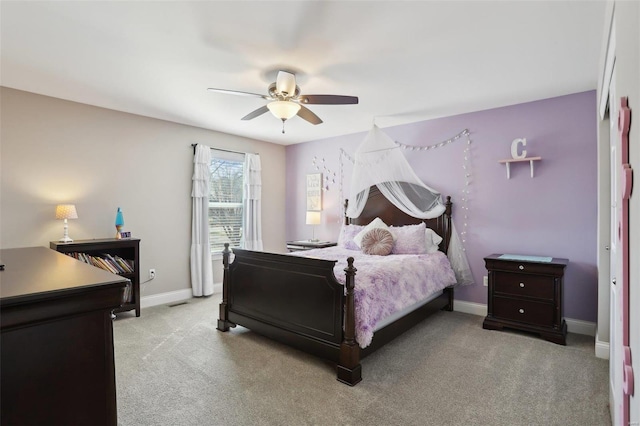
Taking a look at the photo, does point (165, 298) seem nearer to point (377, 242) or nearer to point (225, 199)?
point (225, 199)

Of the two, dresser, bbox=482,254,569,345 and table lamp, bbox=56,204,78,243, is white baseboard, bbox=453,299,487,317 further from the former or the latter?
table lamp, bbox=56,204,78,243

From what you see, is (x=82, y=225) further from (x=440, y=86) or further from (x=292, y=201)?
(x=440, y=86)

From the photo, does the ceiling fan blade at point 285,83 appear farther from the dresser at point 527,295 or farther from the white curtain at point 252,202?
the white curtain at point 252,202

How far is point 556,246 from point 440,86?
215 cm

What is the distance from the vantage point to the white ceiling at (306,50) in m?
2.08

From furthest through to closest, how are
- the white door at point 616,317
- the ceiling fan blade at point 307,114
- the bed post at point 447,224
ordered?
the bed post at point 447,224
the ceiling fan blade at point 307,114
the white door at point 616,317

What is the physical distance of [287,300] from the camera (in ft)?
9.59

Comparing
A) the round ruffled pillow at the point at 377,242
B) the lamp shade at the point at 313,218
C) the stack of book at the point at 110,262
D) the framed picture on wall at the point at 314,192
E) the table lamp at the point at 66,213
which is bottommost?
the stack of book at the point at 110,262

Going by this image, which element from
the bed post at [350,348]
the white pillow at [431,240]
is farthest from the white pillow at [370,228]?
the bed post at [350,348]

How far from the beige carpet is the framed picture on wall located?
8.89 ft

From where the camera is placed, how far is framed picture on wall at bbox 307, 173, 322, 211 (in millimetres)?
5664

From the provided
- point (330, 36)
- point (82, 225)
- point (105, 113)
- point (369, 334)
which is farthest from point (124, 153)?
point (369, 334)

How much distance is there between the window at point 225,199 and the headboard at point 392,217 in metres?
1.84

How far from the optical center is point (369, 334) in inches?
99.0
